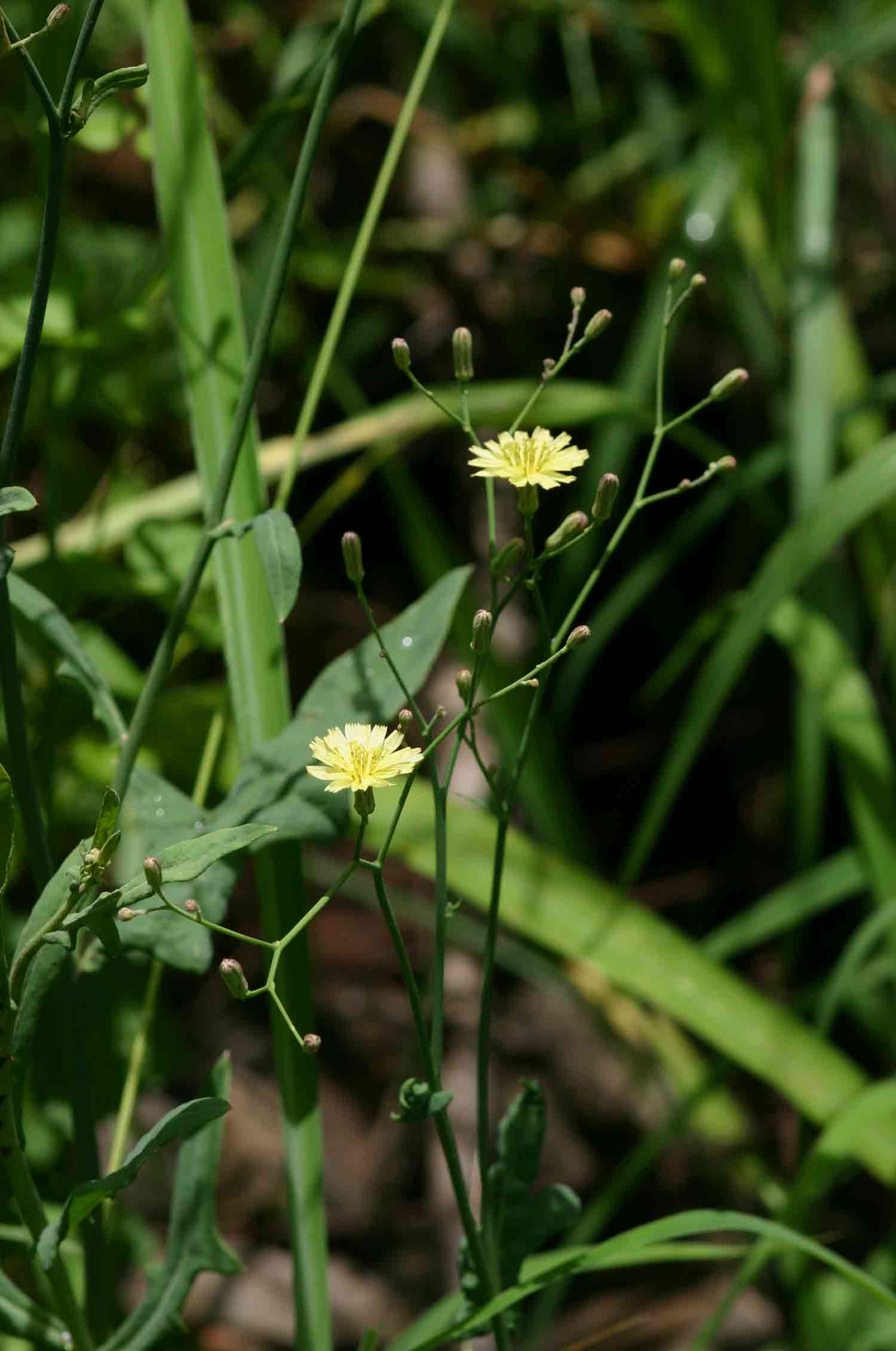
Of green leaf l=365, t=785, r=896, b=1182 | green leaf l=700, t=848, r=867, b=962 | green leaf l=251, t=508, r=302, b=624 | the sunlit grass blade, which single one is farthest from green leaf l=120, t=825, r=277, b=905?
the sunlit grass blade

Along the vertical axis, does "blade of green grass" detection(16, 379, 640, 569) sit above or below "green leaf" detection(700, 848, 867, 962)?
above

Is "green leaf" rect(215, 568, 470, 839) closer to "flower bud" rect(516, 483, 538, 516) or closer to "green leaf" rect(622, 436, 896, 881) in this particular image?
"flower bud" rect(516, 483, 538, 516)

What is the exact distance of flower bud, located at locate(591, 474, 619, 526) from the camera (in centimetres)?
60

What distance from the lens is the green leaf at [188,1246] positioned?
27.2 inches

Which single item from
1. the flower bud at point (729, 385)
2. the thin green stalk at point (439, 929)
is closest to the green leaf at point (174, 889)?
the thin green stalk at point (439, 929)

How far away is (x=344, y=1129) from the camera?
161 centimetres

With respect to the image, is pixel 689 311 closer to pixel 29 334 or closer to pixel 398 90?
pixel 398 90

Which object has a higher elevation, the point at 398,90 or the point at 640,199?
the point at 398,90

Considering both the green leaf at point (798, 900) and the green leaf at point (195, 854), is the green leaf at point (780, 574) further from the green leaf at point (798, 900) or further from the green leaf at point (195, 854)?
the green leaf at point (195, 854)

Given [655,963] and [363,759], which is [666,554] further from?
[363,759]

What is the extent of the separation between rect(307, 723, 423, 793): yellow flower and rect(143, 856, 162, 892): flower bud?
8 cm

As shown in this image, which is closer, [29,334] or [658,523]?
[29,334]

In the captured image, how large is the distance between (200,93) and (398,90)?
117 centimetres

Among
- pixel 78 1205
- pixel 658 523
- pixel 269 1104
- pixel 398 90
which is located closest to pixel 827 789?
pixel 658 523
